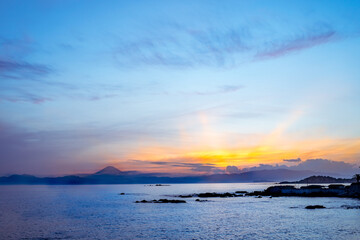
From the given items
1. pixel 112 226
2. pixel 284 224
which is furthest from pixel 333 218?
pixel 112 226

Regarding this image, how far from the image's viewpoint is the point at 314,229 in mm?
46906

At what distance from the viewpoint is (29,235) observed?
147 ft

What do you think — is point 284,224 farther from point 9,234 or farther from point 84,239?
point 9,234

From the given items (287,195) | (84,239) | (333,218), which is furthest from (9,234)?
(287,195)

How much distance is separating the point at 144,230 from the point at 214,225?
1214 centimetres

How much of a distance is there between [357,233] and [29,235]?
45.0 metres

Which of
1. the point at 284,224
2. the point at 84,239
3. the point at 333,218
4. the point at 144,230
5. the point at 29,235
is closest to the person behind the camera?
the point at 84,239

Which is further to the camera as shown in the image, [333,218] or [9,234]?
[333,218]

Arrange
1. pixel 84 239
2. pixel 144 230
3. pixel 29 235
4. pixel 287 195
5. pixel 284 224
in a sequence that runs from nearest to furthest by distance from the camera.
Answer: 1. pixel 84 239
2. pixel 29 235
3. pixel 144 230
4. pixel 284 224
5. pixel 287 195

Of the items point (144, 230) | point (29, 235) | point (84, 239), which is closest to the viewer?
point (84, 239)

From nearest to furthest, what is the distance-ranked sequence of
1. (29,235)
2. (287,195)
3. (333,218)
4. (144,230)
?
(29,235) < (144,230) < (333,218) < (287,195)

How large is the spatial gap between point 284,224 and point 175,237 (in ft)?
67.8

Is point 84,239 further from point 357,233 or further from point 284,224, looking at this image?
point 357,233

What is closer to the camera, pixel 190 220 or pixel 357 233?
pixel 357 233
